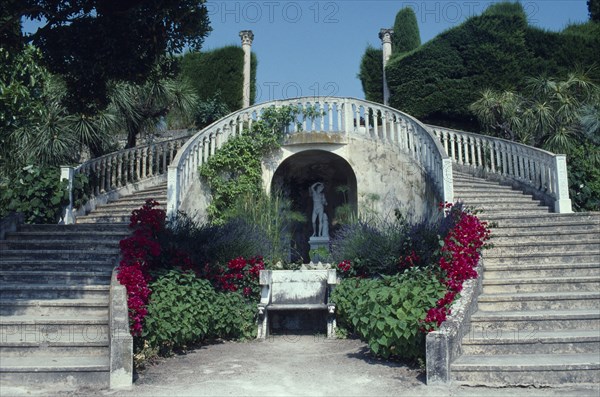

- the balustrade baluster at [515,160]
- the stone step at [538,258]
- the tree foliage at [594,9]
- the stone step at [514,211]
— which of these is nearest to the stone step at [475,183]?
the balustrade baluster at [515,160]

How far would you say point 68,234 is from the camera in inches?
361

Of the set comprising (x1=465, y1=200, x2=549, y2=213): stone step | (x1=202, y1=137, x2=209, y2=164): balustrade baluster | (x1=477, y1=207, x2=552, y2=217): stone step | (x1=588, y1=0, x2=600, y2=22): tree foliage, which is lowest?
(x1=477, y1=207, x2=552, y2=217): stone step

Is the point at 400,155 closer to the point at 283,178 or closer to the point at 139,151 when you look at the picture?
the point at 283,178

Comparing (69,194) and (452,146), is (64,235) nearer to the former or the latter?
(69,194)

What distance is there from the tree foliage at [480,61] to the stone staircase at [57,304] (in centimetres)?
1247

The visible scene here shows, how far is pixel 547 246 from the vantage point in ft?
27.0

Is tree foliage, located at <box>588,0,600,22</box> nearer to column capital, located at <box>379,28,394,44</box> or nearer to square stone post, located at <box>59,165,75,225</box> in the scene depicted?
column capital, located at <box>379,28,394,44</box>

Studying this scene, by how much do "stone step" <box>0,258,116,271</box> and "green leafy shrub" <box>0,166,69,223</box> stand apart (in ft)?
7.39

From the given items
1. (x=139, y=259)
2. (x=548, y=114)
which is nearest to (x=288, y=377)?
(x=139, y=259)

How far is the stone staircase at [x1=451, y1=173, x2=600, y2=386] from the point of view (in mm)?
5246

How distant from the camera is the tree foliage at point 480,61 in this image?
17.9 metres

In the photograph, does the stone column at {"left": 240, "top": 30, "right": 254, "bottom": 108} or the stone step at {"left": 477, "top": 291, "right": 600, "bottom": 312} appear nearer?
the stone step at {"left": 477, "top": 291, "right": 600, "bottom": 312}

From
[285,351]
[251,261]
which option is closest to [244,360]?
[285,351]

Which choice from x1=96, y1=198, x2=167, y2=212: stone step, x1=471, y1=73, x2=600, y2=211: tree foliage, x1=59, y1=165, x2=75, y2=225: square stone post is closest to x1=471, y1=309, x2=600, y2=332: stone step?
x1=471, y1=73, x2=600, y2=211: tree foliage
